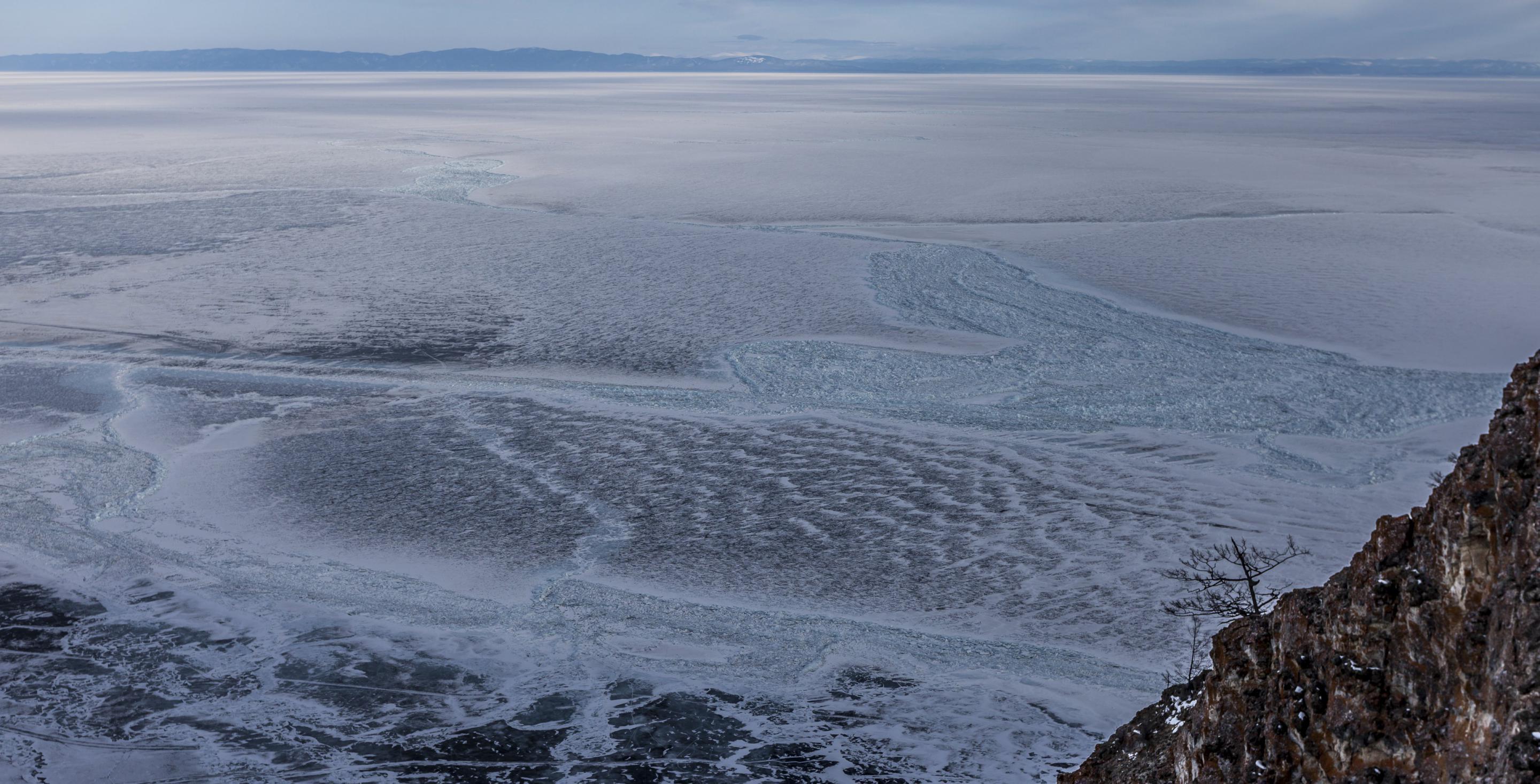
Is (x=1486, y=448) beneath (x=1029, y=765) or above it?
above

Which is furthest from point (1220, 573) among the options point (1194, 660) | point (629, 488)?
point (629, 488)

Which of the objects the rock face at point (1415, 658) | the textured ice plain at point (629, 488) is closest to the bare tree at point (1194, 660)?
the textured ice plain at point (629, 488)

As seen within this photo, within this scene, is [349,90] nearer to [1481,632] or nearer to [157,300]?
[157,300]

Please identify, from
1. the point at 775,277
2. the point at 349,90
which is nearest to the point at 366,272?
the point at 775,277

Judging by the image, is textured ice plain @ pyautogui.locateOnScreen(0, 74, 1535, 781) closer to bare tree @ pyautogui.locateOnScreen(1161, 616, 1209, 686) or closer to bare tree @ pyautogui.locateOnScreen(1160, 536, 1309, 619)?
bare tree @ pyautogui.locateOnScreen(1161, 616, 1209, 686)

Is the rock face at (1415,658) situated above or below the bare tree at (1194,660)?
above

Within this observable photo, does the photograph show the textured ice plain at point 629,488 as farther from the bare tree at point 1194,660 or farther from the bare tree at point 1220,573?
the bare tree at point 1220,573

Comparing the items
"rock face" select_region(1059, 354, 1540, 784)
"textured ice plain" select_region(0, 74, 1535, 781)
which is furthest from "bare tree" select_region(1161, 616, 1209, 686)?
"rock face" select_region(1059, 354, 1540, 784)
